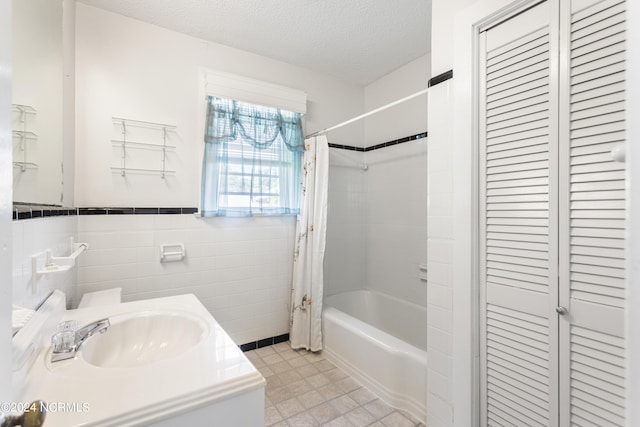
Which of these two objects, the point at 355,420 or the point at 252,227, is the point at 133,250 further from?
the point at 355,420

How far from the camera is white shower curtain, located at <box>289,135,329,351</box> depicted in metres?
2.40

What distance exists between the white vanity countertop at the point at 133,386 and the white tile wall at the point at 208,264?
3.29 feet

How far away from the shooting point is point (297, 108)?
8.26ft

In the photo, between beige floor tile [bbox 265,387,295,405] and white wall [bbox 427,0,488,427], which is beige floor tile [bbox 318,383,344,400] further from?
white wall [bbox 427,0,488,427]

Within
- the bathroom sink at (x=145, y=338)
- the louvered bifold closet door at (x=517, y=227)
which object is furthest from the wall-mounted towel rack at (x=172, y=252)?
the louvered bifold closet door at (x=517, y=227)

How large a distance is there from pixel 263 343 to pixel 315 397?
0.78 meters

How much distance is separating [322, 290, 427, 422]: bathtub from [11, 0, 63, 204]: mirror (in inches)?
74.9

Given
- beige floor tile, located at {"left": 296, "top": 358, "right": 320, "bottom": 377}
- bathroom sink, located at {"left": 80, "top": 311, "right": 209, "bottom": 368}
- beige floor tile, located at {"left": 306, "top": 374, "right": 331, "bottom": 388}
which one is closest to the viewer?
bathroom sink, located at {"left": 80, "top": 311, "right": 209, "bottom": 368}

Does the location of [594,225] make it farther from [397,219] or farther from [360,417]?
[397,219]

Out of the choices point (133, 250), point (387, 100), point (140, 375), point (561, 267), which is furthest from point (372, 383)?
point (387, 100)

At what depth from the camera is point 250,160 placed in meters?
2.37

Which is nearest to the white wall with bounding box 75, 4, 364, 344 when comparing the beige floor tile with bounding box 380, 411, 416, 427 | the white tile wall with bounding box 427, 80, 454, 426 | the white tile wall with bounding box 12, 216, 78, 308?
the white tile wall with bounding box 12, 216, 78, 308

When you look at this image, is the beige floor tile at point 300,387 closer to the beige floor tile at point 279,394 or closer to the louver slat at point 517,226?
the beige floor tile at point 279,394

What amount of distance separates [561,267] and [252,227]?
1.99m
